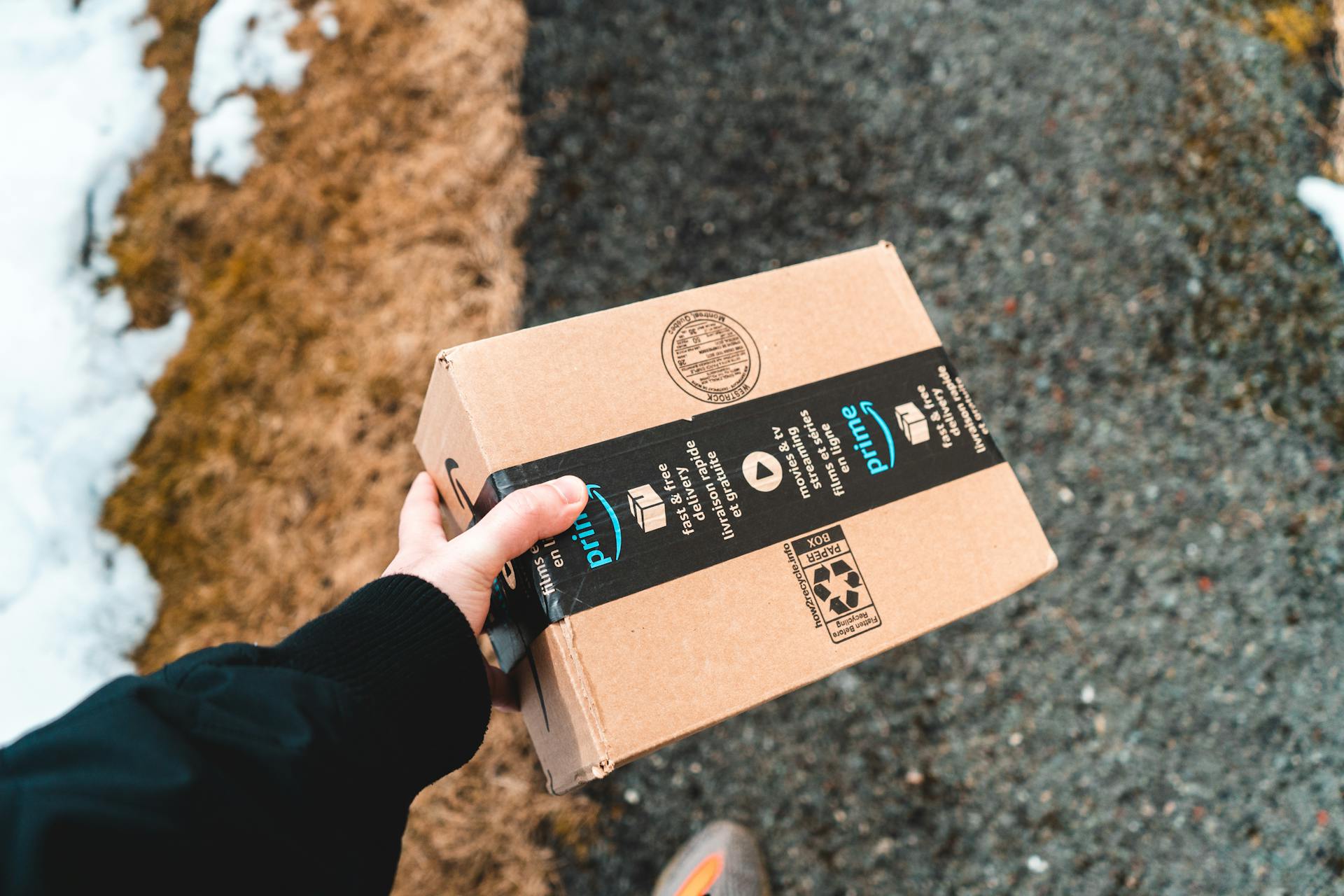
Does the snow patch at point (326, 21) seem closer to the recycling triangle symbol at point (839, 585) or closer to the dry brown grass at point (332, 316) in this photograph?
the dry brown grass at point (332, 316)

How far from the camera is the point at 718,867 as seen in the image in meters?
1.31

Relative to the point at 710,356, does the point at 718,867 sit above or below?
below

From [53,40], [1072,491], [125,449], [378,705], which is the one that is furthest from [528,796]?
[53,40]

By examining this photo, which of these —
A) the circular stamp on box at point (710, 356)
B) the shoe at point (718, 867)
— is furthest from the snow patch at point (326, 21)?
the shoe at point (718, 867)

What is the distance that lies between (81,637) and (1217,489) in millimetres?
2229

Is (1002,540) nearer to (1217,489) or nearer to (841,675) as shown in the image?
(841,675)

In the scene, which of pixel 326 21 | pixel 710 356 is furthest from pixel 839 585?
pixel 326 21

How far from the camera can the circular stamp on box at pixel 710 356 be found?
0.90m

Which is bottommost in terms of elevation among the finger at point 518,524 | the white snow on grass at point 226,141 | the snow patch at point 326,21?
the finger at point 518,524

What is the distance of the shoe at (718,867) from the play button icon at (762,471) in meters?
0.80

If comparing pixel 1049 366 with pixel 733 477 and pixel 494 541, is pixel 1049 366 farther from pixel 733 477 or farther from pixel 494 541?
pixel 494 541

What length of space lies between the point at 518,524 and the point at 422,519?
0.96ft

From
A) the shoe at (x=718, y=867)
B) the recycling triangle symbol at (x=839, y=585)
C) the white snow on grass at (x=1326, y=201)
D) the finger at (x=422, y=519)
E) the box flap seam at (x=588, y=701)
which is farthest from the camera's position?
the white snow on grass at (x=1326, y=201)

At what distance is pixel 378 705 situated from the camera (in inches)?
30.7
